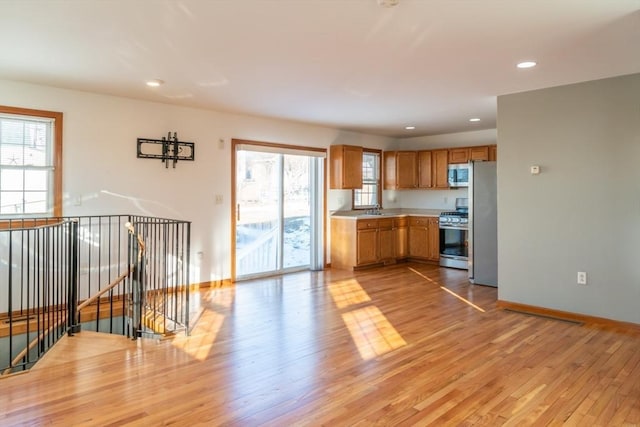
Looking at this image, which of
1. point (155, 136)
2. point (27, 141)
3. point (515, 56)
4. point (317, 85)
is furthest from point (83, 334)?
point (515, 56)

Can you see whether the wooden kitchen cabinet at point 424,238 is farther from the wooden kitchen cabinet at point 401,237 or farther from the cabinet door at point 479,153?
the cabinet door at point 479,153

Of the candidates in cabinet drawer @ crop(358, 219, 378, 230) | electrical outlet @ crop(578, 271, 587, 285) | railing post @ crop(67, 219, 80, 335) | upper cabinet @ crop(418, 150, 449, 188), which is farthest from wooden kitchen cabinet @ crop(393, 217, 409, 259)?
railing post @ crop(67, 219, 80, 335)

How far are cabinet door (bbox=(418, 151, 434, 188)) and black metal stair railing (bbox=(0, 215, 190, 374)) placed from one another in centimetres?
491

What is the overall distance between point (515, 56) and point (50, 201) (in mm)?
4842

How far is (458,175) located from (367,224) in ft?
6.43

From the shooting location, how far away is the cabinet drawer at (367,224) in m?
7.26

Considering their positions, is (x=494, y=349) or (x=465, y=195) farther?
(x=465, y=195)

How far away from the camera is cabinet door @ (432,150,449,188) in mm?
7974

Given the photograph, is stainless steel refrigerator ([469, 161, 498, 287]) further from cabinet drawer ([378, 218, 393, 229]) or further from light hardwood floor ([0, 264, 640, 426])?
cabinet drawer ([378, 218, 393, 229])

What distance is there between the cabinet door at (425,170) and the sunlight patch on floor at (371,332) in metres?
4.04

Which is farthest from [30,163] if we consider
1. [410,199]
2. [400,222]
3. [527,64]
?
[410,199]

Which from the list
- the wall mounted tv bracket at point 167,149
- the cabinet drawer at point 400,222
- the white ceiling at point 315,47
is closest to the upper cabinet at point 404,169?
the cabinet drawer at point 400,222

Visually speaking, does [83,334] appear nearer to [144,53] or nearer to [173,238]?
[173,238]

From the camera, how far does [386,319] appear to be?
445cm
